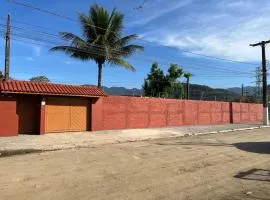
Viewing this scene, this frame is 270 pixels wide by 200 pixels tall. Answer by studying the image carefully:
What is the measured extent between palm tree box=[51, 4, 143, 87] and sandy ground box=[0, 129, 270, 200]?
16809 mm

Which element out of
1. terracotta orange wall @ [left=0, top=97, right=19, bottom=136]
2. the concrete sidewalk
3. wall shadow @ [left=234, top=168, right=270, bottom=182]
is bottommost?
wall shadow @ [left=234, top=168, right=270, bottom=182]

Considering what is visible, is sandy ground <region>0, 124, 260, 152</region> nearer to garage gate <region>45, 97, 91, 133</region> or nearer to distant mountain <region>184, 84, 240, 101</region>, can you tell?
garage gate <region>45, 97, 91, 133</region>

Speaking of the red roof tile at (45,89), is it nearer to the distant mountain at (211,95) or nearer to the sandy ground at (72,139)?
the sandy ground at (72,139)

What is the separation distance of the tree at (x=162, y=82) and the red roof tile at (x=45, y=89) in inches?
933

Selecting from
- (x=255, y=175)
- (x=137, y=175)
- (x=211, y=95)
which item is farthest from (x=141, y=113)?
(x=211, y=95)

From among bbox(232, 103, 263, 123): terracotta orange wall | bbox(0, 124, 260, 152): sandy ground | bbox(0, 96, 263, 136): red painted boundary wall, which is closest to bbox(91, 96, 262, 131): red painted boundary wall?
bbox(0, 96, 263, 136): red painted boundary wall

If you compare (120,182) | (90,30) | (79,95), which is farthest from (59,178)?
(90,30)

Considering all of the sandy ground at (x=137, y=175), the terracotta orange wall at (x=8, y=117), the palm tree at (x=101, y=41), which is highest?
the palm tree at (x=101, y=41)

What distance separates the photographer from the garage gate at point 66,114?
79.7 ft

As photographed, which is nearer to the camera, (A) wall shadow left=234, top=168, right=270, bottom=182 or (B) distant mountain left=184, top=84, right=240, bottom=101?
(A) wall shadow left=234, top=168, right=270, bottom=182

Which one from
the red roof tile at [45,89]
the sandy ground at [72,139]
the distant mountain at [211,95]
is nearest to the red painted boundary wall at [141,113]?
the red roof tile at [45,89]

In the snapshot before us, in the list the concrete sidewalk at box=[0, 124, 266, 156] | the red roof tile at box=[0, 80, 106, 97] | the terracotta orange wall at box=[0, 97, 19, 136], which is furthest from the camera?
the red roof tile at box=[0, 80, 106, 97]

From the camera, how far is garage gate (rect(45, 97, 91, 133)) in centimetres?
2430

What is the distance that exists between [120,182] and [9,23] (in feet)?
65.6
